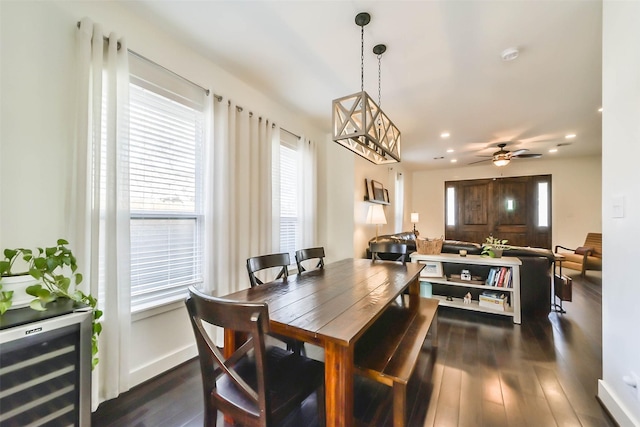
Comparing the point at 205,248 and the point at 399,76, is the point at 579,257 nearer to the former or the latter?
the point at 399,76

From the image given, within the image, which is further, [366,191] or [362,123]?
[366,191]

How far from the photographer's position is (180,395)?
180cm

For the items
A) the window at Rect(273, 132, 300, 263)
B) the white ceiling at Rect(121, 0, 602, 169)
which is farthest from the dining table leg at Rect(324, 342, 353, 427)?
the window at Rect(273, 132, 300, 263)

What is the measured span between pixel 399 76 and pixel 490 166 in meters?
5.78

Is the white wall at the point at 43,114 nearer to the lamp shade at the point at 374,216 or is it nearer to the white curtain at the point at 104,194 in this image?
the white curtain at the point at 104,194

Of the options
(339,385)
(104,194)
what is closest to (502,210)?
(339,385)

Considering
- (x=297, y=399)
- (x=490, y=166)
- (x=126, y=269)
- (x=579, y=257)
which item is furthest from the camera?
(x=490, y=166)

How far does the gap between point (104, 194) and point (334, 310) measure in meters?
1.70

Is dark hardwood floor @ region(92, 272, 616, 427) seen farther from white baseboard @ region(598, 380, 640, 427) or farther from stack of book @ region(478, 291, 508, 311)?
stack of book @ region(478, 291, 508, 311)

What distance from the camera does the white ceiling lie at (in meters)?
1.82

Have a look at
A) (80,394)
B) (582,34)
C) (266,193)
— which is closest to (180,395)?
(80,394)

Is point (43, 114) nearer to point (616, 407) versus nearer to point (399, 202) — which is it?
point (616, 407)

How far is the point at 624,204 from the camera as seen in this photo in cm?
146

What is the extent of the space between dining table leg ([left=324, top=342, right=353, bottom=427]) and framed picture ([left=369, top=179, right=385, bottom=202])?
13.4ft
